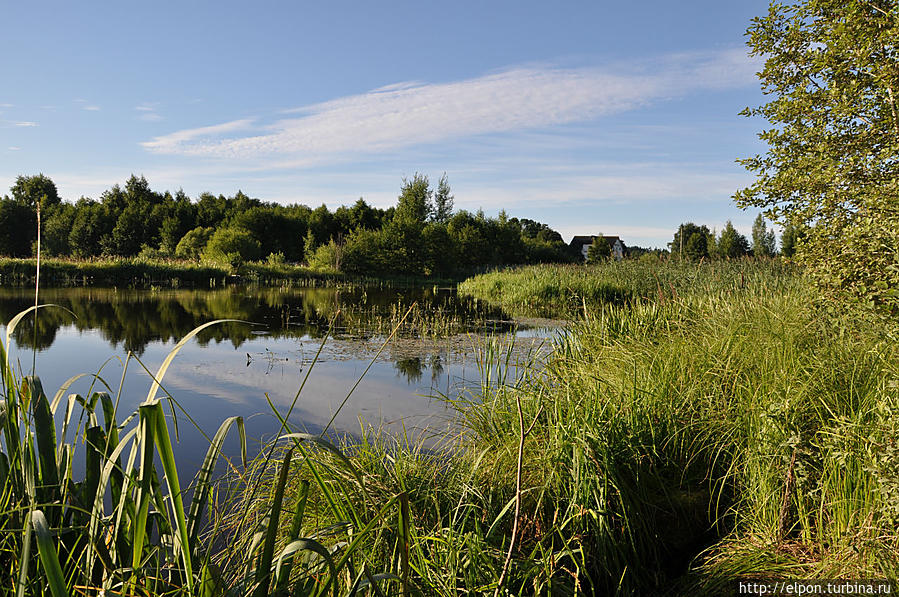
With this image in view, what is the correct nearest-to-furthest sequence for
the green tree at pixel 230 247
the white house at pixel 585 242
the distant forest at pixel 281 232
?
the green tree at pixel 230 247 → the distant forest at pixel 281 232 → the white house at pixel 585 242

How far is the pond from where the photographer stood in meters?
4.32

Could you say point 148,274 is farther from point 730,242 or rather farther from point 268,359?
point 730,242

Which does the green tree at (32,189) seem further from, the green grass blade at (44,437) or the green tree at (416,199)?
the green grass blade at (44,437)

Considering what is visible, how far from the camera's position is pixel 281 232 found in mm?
36188

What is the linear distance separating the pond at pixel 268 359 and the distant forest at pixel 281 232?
16.0 metres

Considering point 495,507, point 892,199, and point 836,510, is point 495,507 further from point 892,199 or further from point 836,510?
point 892,199

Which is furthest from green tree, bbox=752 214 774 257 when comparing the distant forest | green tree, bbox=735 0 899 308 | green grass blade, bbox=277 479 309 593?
green grass blade, bbox=277 479 309 593

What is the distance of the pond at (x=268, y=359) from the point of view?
4.32m

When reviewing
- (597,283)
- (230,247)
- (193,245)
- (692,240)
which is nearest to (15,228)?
(193,245)

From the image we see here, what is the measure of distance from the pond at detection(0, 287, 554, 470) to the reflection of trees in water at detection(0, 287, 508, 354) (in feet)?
0.12

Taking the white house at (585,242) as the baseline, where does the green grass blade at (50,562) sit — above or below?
below

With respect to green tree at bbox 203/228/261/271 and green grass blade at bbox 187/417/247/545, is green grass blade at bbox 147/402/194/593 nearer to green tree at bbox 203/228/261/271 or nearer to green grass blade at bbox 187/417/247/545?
green grass blade at bbox 187/417/247/545

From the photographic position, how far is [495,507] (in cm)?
241

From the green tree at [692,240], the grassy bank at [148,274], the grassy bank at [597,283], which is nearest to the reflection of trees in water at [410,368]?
the grassy bank at [597,283]
